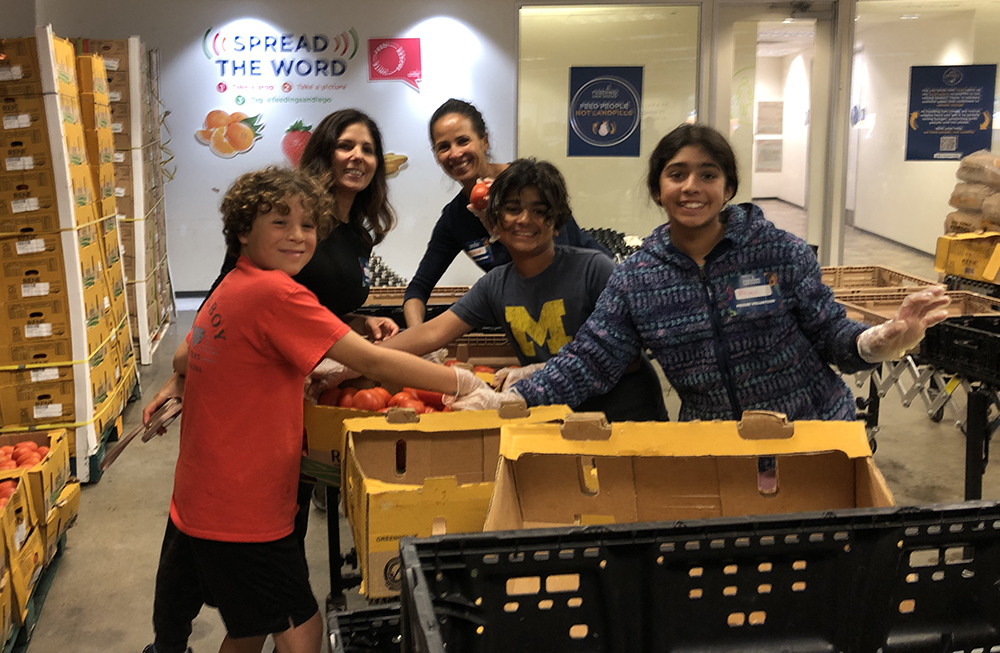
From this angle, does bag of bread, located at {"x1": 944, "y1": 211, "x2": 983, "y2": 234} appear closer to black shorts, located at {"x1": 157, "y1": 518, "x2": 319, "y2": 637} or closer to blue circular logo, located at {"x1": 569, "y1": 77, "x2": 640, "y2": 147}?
blue circular logo, located at {"x1": 569, "y1": 77, "x2": 640, "y2": 147}

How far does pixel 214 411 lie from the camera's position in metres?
2.01

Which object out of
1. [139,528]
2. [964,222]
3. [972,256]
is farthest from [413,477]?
[964,222]

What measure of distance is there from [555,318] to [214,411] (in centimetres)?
92

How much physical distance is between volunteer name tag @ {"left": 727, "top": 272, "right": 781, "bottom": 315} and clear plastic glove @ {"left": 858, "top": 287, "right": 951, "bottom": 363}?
23 cm

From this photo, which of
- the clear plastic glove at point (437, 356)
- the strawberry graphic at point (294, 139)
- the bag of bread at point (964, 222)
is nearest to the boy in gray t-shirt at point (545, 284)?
the clear plastic glove at point (437, 356)

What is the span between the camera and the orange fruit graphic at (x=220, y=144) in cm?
860

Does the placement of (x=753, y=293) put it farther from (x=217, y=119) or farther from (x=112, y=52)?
(x=217, y=119)

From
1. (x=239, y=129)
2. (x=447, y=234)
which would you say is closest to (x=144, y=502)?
(x=447, y=234)

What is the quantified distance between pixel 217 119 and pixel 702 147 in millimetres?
7359

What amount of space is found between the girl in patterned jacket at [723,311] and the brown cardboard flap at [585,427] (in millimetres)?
578

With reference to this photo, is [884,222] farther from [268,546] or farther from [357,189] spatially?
[268,546]

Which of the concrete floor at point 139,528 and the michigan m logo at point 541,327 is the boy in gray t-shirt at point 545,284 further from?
the concrete floor at point 139,528

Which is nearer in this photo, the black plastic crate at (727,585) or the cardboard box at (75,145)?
the black plastic crate at (727,585)

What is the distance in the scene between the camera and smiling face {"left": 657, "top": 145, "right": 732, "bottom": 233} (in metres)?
2.07
